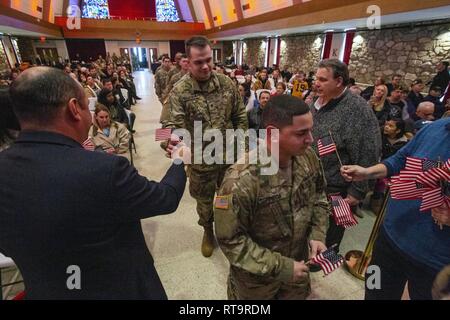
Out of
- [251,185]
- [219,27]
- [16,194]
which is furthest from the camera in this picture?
[219,27]

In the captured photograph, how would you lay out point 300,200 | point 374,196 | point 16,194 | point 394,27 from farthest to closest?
point 394,27
point 374,196
point 300,200
point 16,194

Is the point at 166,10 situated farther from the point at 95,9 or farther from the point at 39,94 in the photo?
the point at 39,94

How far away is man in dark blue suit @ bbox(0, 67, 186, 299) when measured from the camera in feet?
2.78

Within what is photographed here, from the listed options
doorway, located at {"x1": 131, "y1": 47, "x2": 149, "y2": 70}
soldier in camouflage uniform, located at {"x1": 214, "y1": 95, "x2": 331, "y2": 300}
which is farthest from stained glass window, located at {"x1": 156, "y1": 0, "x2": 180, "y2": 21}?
soldier in camouflage uniform, located at {"x1": 214, "y1": 95, "x2": 331, "y2": 300}

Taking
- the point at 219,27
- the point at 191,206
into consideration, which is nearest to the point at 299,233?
the point at 191,206

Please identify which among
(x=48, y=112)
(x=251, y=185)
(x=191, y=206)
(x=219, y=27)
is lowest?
(x=191, y=206)

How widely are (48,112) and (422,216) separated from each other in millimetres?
1746

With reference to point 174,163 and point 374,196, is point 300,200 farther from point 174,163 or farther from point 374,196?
point 374,196

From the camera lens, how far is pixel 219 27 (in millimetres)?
21703

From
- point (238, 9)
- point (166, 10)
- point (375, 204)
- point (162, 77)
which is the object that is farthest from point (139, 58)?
point (375, 204)

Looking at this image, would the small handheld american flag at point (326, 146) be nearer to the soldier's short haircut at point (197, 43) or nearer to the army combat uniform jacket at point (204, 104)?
the army combat uniform jacket at point (204, 104)

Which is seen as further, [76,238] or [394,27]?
[394,27]

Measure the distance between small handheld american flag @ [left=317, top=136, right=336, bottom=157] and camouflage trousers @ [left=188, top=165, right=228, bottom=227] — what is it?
3.51ft

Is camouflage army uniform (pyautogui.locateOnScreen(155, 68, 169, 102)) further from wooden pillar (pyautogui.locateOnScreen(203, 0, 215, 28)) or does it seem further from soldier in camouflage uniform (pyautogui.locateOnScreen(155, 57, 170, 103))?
wooden pillar (pyautogui.locateOnScreen(203, 0, 215, 28))
